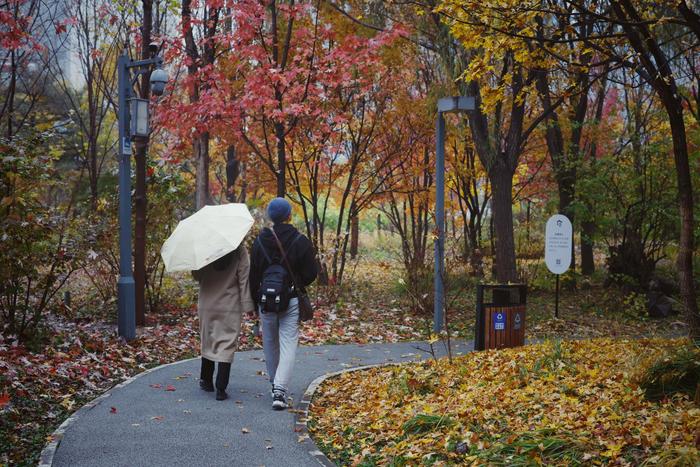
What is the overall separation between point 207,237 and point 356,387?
105 inches

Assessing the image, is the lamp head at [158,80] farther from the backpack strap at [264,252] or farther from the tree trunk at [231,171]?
the tree trunk at [231,171]

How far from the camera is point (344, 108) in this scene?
53.7 ft

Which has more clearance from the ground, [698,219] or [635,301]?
[698,219]

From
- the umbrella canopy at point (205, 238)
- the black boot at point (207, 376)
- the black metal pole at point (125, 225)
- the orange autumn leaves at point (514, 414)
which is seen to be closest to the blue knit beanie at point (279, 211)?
the umbrella canopy at point (205, 238)

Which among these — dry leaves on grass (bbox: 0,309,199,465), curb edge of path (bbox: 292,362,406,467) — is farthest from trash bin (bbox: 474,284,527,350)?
dry leaves on grass (bbox: 0,309,199,465)

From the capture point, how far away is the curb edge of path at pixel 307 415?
5.48 m

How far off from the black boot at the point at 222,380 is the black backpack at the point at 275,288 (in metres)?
0.88

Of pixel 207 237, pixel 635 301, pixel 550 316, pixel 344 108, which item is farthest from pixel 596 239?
pixel 207 237

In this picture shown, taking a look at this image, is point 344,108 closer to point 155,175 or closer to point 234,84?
point 234,84

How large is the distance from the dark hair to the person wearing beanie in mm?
206

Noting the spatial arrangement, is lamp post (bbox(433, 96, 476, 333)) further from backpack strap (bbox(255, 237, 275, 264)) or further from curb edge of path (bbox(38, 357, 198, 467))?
curb edge of path (bbox(38, 357, 198, 467))

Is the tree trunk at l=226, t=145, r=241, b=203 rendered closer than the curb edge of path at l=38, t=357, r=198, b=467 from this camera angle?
No

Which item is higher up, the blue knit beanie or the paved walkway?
the blue knit beanie

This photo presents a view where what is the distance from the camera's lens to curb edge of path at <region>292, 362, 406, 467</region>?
5.48m
